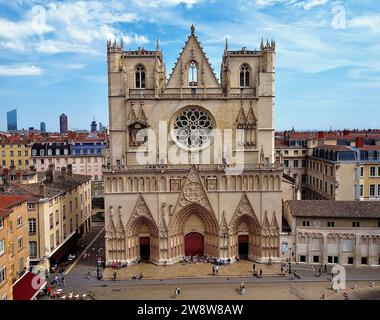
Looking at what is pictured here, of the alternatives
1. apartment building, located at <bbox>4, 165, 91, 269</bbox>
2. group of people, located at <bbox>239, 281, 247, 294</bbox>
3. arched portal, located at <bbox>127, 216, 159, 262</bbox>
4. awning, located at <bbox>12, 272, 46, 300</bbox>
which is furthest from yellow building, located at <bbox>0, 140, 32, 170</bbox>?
group of people, located at <bbox>239, 281, 247, 294</bbox>

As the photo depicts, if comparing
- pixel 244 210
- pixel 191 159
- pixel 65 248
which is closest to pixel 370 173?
pixel 244 210

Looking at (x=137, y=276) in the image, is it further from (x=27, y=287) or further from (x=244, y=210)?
(x=244, y=210)

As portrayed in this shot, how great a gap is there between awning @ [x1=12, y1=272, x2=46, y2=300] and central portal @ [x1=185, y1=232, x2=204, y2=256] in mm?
18792

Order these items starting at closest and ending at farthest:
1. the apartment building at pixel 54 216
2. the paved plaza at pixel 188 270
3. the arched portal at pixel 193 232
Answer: the paved plaza at pixel 188 270 < the apartment building at pixel 54 216 < the arched portal at pixel 193 232

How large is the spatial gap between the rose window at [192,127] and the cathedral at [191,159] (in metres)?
0.13

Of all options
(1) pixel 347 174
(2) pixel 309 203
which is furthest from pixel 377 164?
(2) pixel 309 203

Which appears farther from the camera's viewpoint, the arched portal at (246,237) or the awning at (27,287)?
the arched portal at (246,237)

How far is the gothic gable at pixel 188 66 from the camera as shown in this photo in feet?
165

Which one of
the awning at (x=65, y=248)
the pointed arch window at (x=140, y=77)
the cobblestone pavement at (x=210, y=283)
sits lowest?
the cobblestone pavement at (x=210, y=283)

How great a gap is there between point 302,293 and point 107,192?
81.7ft

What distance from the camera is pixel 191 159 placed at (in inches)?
1982

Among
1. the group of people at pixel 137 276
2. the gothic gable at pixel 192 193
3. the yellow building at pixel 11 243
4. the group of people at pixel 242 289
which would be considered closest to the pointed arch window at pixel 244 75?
the gothic gable at pixel 192 193

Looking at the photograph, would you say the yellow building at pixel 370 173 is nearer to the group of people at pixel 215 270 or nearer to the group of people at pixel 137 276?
the group of people at pixel 215 270
